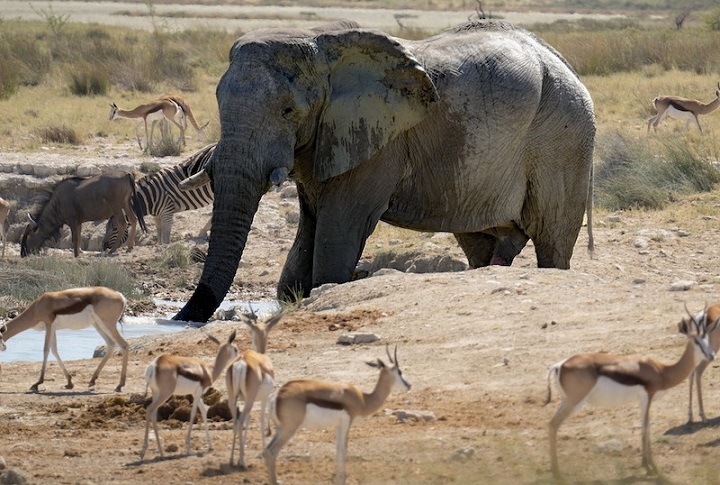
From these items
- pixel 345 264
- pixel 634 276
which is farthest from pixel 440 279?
pixel 634 276

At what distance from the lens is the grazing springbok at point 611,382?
7059mm

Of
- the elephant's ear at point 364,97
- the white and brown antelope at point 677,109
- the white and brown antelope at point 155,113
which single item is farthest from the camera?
the white and brown antelope at point 677,109

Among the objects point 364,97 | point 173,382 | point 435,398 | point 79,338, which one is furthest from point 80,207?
point 173,382

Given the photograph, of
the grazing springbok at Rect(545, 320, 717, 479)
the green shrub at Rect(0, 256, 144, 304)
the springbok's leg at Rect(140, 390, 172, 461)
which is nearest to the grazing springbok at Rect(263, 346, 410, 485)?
the grazing springbok at Rect(545, 320, 717, 479)

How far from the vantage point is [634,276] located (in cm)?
1548

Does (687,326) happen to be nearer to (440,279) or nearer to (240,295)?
(440,279)

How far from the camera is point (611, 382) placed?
7.12 m

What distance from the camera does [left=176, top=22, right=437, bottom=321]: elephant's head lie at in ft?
38.3

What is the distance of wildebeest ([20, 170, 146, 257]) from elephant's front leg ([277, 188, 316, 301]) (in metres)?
7.55

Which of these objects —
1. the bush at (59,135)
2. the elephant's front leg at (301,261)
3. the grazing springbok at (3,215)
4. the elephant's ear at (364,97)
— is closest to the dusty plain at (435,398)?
the elephant's front leg at (301,261)

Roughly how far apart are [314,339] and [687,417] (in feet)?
11.9

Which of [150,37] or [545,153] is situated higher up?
[545,153]

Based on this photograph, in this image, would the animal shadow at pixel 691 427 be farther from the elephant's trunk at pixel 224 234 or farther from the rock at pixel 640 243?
the rock at pixel 640 243

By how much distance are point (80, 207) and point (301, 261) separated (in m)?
8.12
